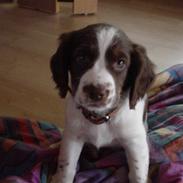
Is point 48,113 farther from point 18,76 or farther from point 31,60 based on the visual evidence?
point 31,60

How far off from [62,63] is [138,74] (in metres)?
0.25

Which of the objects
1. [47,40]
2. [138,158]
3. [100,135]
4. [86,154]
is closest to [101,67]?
[100,135]

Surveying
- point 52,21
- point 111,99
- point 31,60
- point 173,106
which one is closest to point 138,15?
point 52,21

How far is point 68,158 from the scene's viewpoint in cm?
158

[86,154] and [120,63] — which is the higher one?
[120,63]

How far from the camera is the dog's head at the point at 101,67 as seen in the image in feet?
4.19

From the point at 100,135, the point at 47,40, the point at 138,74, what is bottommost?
the point at 47,40

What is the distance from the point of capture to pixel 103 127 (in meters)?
1.48

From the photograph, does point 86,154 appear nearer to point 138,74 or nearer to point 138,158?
point 138,158

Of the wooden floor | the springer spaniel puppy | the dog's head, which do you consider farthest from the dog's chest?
the wooden floor

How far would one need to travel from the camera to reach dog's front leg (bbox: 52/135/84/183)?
1558mm

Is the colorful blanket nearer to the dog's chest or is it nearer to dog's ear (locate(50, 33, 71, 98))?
the dog's chest

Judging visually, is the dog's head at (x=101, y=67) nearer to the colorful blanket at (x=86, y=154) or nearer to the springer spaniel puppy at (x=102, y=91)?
the springer spaniel puppy at (x=102, y=91)

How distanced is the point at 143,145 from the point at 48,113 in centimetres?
74
